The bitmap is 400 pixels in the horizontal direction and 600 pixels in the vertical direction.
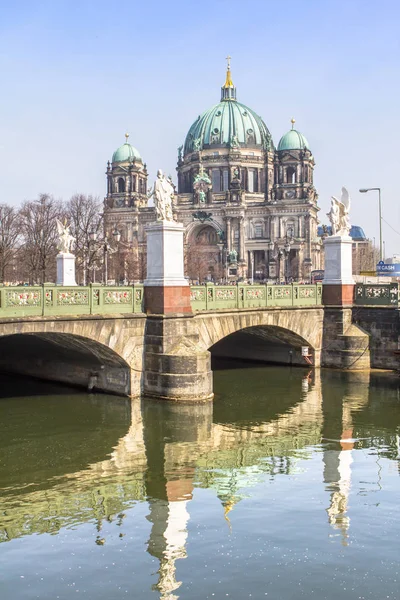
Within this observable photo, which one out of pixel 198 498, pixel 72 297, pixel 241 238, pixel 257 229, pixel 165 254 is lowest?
pixel 198 498

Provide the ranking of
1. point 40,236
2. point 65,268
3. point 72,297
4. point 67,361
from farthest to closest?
point 40,236 < point 65,268 < point 67,361 < point 72,297

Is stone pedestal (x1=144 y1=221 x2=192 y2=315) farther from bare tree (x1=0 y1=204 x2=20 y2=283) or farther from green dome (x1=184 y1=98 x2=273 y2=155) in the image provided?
green dome (x1=184 y1=98 x2=273 y2=155)

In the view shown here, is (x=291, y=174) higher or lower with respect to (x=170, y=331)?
higher

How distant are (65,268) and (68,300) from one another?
767 cm

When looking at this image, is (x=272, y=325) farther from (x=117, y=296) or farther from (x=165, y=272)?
(x=117, y=296)

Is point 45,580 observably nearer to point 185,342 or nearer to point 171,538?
point 171,538

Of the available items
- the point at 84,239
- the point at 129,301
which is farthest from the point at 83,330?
the point at 84,239

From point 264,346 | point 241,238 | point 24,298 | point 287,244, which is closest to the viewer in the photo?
point 24,298

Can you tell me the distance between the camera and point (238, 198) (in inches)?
5295

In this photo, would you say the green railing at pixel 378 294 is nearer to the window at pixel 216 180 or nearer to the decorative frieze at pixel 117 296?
the decorative frieze at pixel 117 296

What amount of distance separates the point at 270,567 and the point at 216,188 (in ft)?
428

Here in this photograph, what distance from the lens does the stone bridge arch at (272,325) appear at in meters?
28.9

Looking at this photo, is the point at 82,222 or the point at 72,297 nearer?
the point at 72,297

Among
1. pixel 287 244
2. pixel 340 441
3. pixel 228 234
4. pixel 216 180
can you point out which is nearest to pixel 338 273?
pixel 340 441
